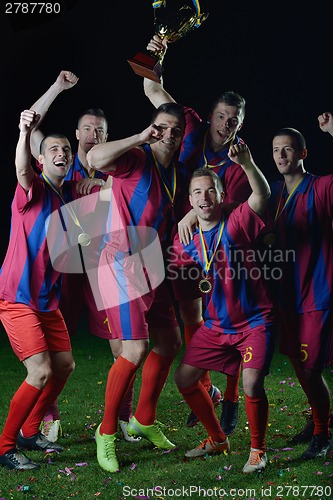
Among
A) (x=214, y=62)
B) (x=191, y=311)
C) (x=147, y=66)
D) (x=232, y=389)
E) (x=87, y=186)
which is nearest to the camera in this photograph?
(x=147, y=66)

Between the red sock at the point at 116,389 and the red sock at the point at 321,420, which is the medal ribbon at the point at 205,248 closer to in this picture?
the red sock at the point at 116,389

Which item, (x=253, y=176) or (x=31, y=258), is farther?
(x=31, y=258)

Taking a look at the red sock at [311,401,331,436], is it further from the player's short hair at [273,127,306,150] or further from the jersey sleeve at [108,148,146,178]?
the jersey sleeve at [108,148,146,178]

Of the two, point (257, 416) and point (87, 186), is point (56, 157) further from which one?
point (257, 416)

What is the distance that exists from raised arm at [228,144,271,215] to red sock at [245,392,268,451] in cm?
89

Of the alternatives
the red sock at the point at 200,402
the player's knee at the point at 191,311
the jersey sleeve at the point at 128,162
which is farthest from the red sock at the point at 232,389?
the jersey sleeve at the point at 128,162

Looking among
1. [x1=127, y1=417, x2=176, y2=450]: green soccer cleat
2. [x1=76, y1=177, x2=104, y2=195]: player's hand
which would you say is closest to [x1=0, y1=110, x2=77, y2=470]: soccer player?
[x1=76, y1=177, x2=104, y2=195]: player's hand

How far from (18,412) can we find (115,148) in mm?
1371

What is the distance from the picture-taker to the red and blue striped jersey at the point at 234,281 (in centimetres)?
389

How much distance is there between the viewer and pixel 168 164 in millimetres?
4156

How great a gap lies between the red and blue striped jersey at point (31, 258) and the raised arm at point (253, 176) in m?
1.03

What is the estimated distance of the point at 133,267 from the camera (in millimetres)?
4152

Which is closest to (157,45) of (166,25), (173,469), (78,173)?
(166,25)

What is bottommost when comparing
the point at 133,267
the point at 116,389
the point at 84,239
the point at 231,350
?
the point at 116,389
